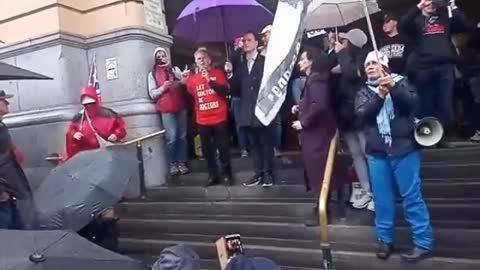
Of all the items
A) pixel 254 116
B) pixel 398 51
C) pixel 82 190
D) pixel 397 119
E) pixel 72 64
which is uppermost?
pixel 72 64

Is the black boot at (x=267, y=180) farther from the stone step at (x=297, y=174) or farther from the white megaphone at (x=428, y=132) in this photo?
the white megaphone at (x=428, y=132)

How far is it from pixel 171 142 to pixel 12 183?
3435mm

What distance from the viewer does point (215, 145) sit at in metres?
8.35

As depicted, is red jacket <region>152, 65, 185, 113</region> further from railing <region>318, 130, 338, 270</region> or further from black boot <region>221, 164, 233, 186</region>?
railing <region>318, 130, 338, 270</region>

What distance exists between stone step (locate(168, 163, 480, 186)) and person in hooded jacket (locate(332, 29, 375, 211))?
0.86 meters

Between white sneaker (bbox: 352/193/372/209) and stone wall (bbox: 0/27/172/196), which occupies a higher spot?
stone wall (bbox: 0/27/172/196)

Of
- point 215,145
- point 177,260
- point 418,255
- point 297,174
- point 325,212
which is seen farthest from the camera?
point 215,145

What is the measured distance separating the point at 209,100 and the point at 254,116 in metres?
0.97

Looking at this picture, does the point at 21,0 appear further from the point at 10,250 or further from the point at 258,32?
the point at 10,250

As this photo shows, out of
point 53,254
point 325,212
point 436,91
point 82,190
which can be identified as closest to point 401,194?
point 325,212

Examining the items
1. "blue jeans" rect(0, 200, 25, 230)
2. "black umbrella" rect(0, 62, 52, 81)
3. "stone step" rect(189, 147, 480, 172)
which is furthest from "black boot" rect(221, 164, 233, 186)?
"blue jeans" rect(0, 200, 25, 230)

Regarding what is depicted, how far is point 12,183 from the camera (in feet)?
20.1

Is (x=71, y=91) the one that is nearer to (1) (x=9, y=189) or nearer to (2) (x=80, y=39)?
(2) (x=80, y=39)

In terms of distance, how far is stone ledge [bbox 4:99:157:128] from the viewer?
9523mm
